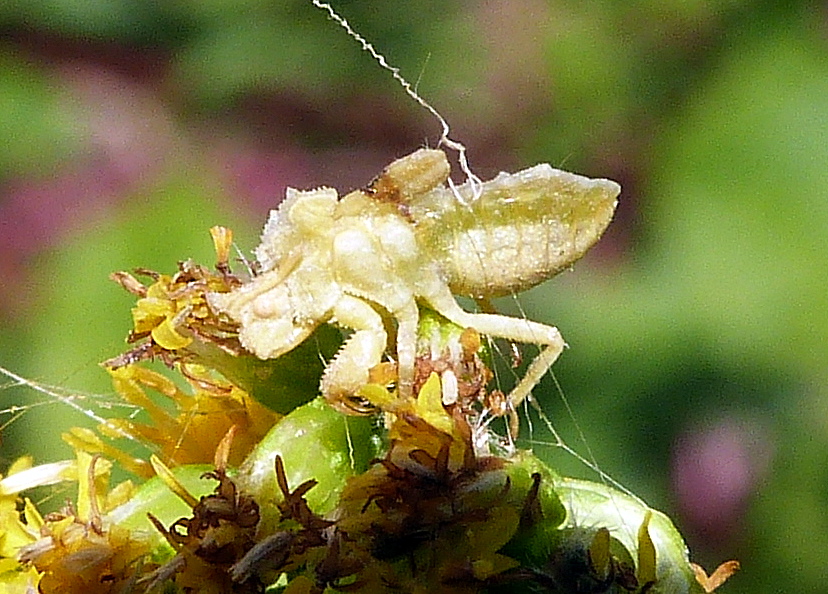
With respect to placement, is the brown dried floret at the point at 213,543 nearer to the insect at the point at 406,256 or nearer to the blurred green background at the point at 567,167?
the insect at the point at 406,256

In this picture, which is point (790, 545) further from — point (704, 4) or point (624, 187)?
point (704, 4)

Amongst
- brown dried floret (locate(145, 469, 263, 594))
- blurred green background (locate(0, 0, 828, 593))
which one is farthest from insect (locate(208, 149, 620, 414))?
blurred green background (locate(0, 0, 828, 593))

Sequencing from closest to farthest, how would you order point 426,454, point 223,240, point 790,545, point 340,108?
point 426,454 → point 223,240 → point 790,545 → point 340,108

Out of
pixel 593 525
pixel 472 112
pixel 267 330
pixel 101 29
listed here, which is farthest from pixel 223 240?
pixel 101 29

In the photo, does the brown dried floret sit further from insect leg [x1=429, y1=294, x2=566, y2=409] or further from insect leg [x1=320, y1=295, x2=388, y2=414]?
insect leg [x1=429, y1=294, x2=566, y2=409]

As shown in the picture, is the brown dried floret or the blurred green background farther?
the blurred green background

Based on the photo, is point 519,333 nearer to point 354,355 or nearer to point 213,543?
point 354,355

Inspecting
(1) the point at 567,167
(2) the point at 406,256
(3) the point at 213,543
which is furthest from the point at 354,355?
(1) the point at 567,167
